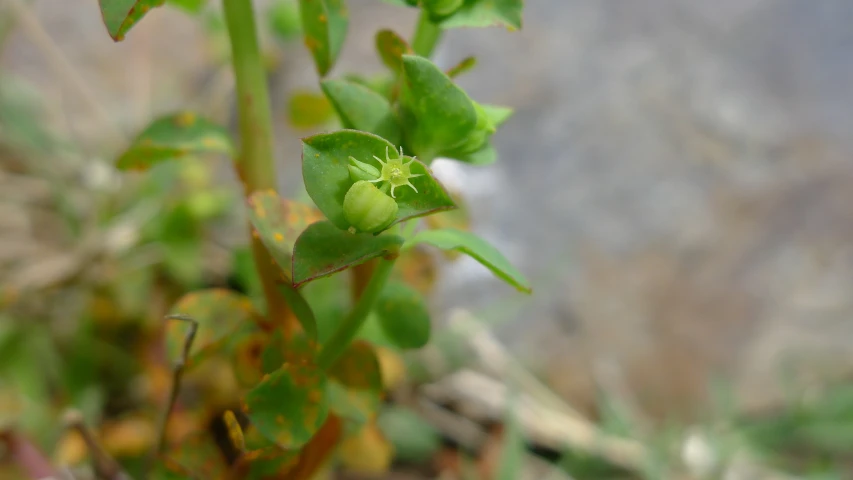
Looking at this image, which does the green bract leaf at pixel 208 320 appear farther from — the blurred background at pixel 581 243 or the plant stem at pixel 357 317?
the blurred background at pixel 581 243

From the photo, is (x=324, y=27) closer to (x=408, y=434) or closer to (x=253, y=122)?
(x=253, y=122)

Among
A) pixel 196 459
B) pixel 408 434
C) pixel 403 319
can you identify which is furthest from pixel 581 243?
pixel 196 459

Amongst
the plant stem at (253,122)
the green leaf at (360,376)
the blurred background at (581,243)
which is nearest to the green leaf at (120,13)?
the plant stem at (253,122)

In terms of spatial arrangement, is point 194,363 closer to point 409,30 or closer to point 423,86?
point 423,86

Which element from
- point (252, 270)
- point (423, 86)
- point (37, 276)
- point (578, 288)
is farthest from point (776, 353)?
point (37, 276)

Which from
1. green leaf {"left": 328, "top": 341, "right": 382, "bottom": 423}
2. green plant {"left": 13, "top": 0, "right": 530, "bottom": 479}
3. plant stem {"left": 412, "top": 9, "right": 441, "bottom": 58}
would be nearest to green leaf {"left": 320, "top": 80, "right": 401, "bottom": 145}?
green plant {"left": 13, "top": 0, "right": 530, "bottom": 479}

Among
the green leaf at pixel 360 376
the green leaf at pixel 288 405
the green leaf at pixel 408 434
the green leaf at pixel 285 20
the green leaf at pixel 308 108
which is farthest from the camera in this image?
the green leaf at pixel 285 20

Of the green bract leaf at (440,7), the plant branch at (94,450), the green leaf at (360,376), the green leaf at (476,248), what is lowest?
the plant branch at (94,450)
